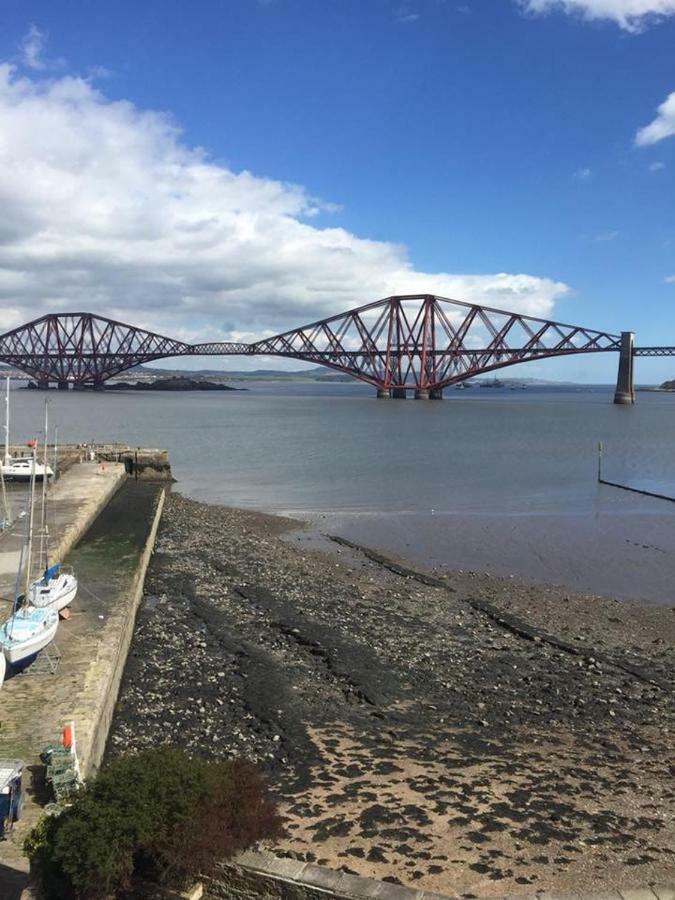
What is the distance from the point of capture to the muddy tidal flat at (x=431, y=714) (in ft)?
24.0

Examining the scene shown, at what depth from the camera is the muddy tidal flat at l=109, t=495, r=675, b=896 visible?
7.30m

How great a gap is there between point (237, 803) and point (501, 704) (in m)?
5.97

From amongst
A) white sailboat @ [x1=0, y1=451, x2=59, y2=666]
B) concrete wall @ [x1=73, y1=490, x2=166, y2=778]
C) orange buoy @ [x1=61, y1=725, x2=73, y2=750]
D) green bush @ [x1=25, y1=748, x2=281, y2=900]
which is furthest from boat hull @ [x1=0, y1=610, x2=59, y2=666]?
green bush @ [x1=25, y1=748, x2=281, y2=900]

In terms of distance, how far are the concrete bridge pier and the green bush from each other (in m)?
128

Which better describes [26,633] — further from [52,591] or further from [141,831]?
[141,831]

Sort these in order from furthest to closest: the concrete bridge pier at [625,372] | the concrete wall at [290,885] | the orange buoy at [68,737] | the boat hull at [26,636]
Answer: the concrete bridge pier at [625,372], the boat hull at [26,636], the orange buoy at [68,737], the concrete wall at [290,885]

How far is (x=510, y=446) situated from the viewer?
60875 mm

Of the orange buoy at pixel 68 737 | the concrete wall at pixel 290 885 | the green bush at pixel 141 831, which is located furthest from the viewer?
the orange buoy at pixel 68 737

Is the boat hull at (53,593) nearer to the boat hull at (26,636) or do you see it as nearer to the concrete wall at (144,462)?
the boat hull at (26,636)

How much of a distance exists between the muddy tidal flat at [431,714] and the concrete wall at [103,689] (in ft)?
1.01

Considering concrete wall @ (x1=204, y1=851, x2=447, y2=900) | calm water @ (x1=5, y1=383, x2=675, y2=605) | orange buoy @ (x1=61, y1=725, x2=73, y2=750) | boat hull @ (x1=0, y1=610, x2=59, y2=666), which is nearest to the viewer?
concrete wall @ (x1=204, y1=851, x2=447, y2=900)

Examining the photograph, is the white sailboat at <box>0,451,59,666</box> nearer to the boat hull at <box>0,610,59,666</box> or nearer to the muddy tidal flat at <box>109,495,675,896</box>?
the boat hull at <box>0,610,59,666</box>

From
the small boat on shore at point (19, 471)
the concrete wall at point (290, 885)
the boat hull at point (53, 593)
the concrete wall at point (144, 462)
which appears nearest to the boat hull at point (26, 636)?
the boat hull at point (53, 593)

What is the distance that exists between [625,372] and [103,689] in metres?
130
